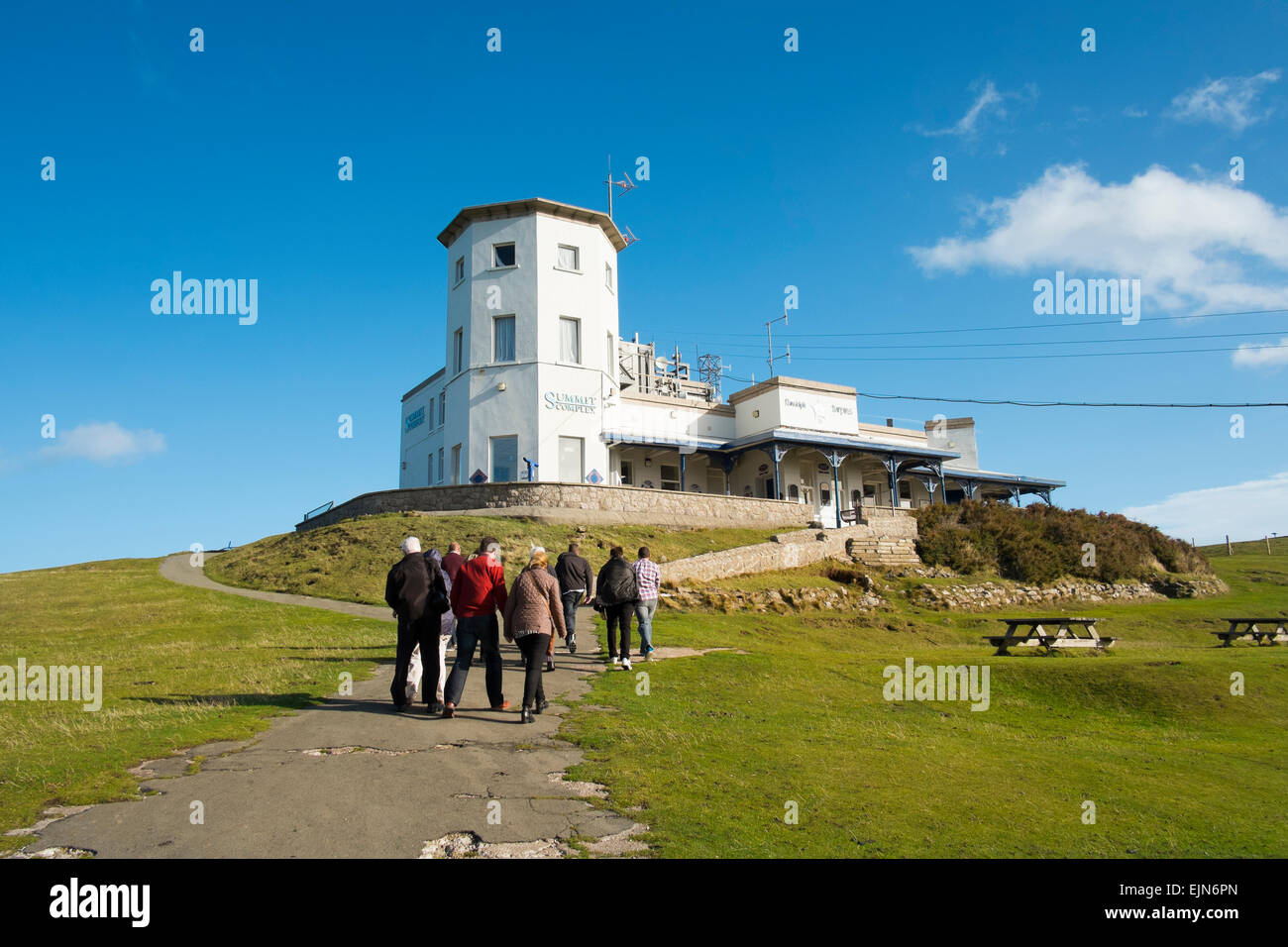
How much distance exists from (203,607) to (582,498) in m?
15.2

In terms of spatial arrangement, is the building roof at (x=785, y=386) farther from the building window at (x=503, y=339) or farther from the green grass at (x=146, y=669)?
the green grass at (x=146, y=669)

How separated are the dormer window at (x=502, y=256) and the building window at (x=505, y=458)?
28.4 ft

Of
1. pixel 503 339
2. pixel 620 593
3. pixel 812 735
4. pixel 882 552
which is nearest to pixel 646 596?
pixel 620 593

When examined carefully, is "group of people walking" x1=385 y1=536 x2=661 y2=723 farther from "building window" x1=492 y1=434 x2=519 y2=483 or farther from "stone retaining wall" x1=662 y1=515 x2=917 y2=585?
"building window" x1=492 y1=434 x2=519 y2=483

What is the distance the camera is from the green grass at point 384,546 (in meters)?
25.6

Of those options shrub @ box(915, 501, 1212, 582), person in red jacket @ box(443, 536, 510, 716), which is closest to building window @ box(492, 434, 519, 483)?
shrub @ box(915, 501, 1212, 582)

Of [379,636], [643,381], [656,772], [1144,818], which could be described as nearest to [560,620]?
[656,772]

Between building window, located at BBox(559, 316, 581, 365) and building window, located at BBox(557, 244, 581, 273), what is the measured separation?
2.67 meters

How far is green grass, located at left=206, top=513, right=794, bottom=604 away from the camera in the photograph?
2556cm

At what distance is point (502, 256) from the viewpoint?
40250 mm

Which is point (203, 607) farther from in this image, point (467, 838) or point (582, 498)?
point (467, 838)

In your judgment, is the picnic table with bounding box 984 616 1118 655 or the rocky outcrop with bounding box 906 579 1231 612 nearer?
the picnic table with bounding box 984 616 1118 655

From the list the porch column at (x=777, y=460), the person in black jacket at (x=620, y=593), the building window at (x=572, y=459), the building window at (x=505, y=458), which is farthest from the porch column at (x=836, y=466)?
the person in black jacket at (x=620, y=593)

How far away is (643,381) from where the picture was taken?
56.2 metres
